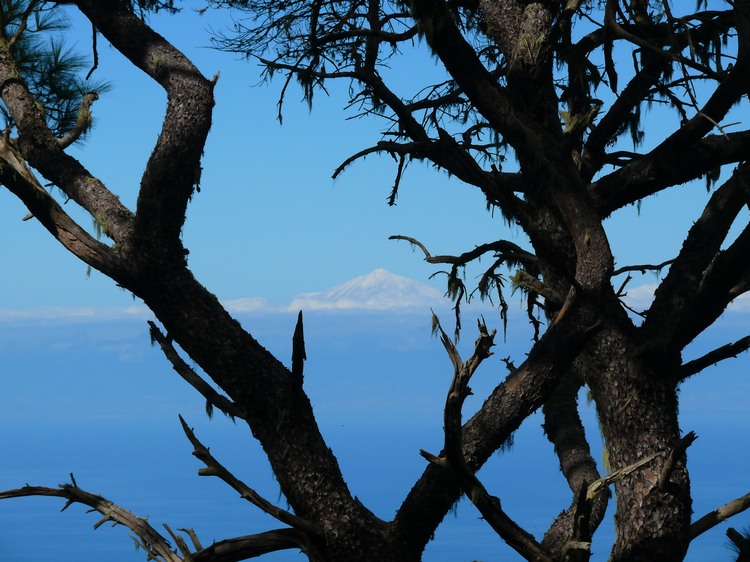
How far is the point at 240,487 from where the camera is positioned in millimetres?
5086

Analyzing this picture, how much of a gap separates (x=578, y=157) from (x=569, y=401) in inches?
99.4

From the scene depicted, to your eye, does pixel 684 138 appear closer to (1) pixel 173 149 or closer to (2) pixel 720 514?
(2) pixel 720 514

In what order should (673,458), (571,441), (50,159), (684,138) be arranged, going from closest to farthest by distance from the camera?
(673,458), (50,159), (684,138), (571,441)

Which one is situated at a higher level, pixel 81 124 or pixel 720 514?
pixel 81 124

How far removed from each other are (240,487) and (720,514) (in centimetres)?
296

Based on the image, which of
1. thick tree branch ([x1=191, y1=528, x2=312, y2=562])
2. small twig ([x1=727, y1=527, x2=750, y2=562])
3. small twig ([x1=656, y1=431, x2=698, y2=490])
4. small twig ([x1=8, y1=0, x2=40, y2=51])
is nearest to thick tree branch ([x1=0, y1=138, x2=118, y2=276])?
small twig ([x1=8, y1=0, x2=40, y2=51])

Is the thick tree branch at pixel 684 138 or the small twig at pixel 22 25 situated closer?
the thick tree branch at pixel 684 138

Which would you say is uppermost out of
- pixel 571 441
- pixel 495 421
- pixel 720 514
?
pixel 571 441

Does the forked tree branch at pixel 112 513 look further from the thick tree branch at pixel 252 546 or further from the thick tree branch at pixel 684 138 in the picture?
the thick tree branch at pixel 684 138

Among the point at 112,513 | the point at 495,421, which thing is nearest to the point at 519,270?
the point at 495,421

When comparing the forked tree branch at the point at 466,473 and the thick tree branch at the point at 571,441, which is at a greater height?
the thick tree branch at the point at 571,441

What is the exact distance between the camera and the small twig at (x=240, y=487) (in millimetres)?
4918

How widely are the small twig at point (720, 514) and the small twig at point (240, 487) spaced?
2.38 metres

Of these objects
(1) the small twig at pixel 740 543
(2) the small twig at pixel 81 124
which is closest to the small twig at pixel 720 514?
(1) the small twig at pixel 740 543
